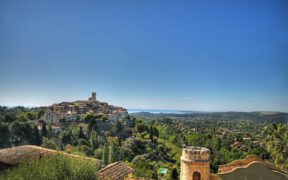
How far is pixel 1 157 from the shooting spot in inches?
402

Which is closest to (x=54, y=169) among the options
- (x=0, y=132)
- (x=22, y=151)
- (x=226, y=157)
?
(x=22, y=151)

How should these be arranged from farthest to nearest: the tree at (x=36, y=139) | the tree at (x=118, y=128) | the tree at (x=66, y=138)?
the tree at (x=118, y=128)
the tree at (x=66, y=138)
the tree at (x=36, y=139)

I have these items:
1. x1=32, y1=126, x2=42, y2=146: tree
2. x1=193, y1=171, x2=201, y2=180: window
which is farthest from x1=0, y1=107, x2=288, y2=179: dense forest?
x1=193, y1=171, x2=201, y2=180: window

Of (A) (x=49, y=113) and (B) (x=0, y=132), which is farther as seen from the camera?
(A) (x=49, y=113)

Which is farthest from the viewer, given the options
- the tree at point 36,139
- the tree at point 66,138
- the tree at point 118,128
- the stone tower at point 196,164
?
the tree at point 118,128

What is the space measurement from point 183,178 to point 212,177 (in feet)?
3.18

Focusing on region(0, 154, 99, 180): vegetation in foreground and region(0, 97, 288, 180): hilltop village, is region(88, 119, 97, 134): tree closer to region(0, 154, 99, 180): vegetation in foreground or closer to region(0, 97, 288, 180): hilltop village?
region(0, 97, 288, 180): hilltop village

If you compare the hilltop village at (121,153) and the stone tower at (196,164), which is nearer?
the hilltop village at (121,153)

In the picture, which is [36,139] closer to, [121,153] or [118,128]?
[121,153]

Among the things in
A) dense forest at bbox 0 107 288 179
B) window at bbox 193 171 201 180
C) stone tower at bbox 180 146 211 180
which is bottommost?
dense forest at bbox 0 107 288 179

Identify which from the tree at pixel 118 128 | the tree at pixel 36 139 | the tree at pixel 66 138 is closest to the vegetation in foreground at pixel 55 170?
the tree at pixel 36 139

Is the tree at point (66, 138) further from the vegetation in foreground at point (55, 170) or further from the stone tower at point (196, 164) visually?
the stone tower at point (196, 164)

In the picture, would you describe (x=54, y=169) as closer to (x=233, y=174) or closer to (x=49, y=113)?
(x=233, y=174)

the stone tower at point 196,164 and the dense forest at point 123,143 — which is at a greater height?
the stone tower at point 196,164
